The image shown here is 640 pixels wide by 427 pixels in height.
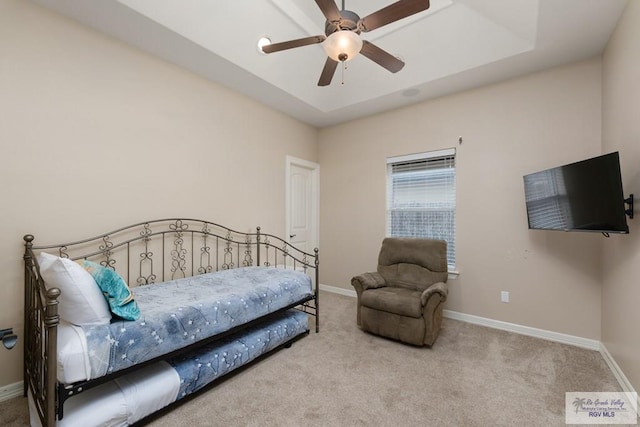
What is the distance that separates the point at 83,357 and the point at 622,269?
11.8 feet

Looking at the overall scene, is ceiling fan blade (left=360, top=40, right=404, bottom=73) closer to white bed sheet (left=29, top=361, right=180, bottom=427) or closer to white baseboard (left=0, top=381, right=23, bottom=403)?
white bed sheet (left=29, top=361, right=180, bottom=427)

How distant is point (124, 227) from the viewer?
244 centimetres

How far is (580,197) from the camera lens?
218cm

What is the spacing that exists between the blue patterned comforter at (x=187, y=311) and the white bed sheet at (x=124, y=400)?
20 cm

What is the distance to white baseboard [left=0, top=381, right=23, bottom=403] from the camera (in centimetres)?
188

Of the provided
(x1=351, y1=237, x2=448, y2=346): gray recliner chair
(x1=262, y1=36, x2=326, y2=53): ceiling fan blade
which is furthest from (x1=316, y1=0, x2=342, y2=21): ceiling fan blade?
(x1=351, y1=237, x2=448, y2=346): gray recliner chair

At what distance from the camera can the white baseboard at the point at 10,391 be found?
1.88 m

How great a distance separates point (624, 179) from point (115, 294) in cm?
360

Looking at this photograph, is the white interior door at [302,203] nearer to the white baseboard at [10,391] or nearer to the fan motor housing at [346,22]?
the fan motor housing at [346,22]

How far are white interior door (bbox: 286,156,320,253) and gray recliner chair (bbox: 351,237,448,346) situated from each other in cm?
148

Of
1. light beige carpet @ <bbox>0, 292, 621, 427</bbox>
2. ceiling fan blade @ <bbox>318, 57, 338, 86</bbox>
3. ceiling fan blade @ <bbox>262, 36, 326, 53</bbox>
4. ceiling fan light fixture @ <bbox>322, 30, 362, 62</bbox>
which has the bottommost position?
light beige carpet @ <bbox>0, 292, 621, 427</bbox>

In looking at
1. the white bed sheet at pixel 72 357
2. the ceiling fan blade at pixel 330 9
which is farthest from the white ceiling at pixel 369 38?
the white bed sheet at pixel 72 357

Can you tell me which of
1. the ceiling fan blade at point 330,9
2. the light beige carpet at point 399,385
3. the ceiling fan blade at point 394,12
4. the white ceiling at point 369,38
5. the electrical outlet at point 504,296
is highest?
the white ceiling at point 369,38

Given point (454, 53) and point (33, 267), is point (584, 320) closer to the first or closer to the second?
point (454, 53)
